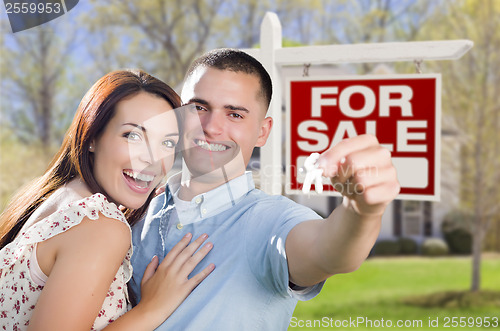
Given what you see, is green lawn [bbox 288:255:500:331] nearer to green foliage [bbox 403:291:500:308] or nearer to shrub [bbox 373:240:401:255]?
green foliage [bbox 403:291:500:308]

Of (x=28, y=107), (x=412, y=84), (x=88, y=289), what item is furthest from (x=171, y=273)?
(x=28, y=107)

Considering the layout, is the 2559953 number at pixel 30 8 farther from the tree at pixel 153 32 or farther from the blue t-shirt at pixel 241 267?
the tree at pixel 153 32

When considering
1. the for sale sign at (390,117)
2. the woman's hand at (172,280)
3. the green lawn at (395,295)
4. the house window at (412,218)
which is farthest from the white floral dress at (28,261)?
the house window at (412,218)

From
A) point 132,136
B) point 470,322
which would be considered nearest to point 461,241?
point 470,322

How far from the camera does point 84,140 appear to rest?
1.56m

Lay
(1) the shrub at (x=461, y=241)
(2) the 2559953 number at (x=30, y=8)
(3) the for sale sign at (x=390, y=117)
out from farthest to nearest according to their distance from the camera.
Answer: (1) the shrub at (x=461, y=241)
(2) the 2559953 number at (x=30, y=8)
(3) the for sale sign at (x=390, y=117)

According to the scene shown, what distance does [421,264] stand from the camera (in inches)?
479

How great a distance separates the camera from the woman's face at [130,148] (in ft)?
5.08

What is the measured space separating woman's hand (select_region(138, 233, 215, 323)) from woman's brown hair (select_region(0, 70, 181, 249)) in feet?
0.88

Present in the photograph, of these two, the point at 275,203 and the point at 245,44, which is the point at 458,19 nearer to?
the point at 245,44

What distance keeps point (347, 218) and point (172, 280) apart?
59 cm

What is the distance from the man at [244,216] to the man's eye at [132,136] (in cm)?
21

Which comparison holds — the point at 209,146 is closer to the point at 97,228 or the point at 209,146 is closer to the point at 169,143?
the point at 169,143

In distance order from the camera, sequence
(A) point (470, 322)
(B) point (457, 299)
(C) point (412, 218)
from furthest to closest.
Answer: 1. (C) point (412, 218)
2. (B) point (457, 299)
3. (A) point (470, 322)
